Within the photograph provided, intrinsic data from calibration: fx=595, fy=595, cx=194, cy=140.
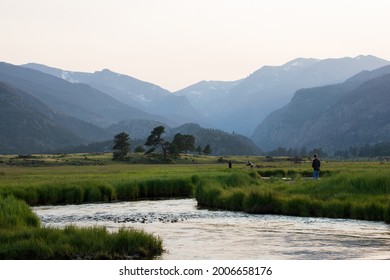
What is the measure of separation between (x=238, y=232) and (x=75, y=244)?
11503mm

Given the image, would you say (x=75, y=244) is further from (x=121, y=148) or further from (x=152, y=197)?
(x=121, y=148)

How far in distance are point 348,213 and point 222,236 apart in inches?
468

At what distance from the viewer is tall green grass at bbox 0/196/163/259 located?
2542 cm

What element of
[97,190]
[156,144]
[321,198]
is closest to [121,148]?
[156,144]

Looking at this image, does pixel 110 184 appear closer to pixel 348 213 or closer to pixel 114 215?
pixel 114 215

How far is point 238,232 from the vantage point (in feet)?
114

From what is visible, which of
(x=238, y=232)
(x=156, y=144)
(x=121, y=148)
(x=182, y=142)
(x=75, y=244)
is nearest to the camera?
(x=75, y=244)

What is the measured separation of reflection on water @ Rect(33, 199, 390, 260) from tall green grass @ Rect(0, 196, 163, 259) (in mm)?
1181

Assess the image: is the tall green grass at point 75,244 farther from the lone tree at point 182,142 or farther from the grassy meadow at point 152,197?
the lone tree at point 182,142

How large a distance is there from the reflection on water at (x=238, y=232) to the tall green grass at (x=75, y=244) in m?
1.18

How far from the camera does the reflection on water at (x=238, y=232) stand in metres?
27.6

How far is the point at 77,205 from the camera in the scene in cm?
5356

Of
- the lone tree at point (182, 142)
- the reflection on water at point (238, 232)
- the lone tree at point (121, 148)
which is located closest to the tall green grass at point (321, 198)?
the reflection on water at point (238, 232)
